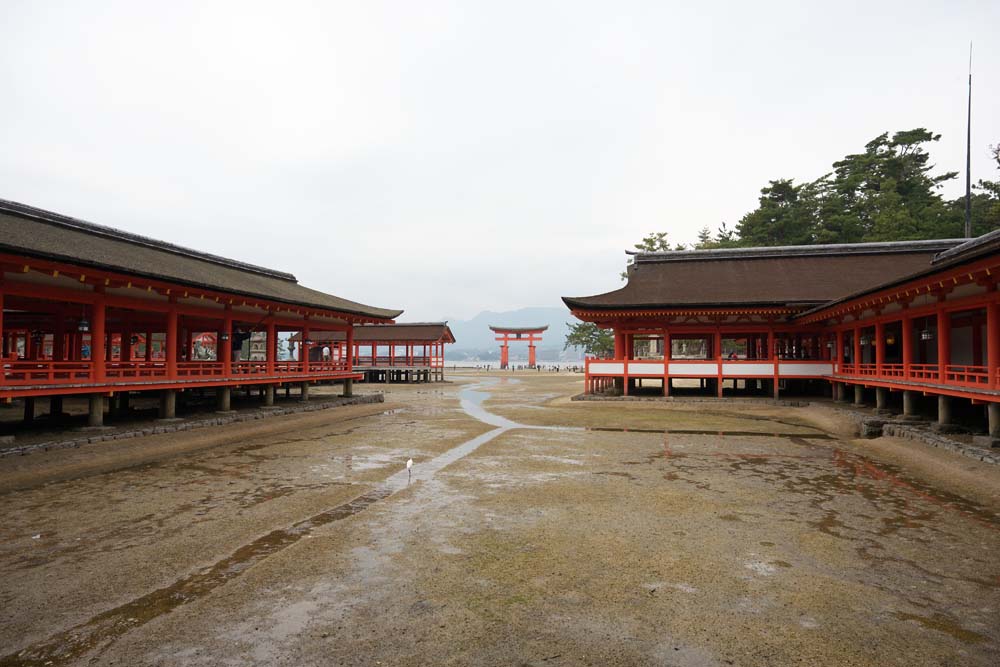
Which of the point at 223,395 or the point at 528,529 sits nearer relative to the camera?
the point at 528,529

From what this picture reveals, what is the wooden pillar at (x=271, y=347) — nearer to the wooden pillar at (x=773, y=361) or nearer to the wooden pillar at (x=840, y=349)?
the wooden pillar at (x=773, y=361)

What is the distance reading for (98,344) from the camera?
1373cm

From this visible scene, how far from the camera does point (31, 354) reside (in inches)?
1084

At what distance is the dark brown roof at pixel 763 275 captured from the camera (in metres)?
24.3

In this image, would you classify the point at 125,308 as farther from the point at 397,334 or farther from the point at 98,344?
the point at 397,334

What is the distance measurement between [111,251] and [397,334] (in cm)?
3223

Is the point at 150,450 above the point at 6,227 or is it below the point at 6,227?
below

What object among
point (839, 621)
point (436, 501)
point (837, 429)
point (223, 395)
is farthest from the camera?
point (223, 395)

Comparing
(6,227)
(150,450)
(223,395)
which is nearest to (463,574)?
(150,450)

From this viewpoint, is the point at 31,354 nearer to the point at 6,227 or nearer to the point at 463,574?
the point at 6,227

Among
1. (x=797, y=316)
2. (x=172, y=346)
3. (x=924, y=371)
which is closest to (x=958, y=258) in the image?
(x=924, y=371)

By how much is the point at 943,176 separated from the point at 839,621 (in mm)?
56709

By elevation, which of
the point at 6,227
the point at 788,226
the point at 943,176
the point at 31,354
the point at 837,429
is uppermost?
the point at 943,176

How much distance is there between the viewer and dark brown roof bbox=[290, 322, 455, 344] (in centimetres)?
4678
